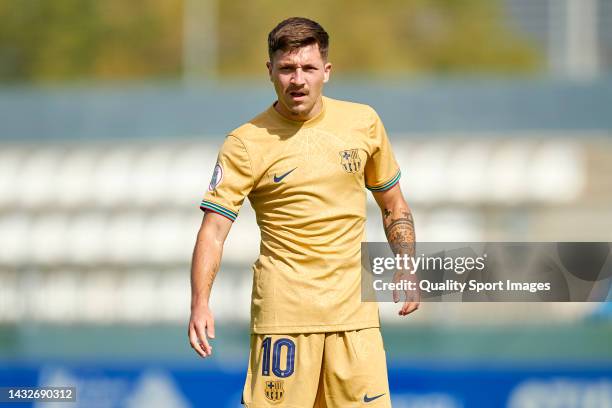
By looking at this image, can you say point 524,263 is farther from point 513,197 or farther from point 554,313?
point 513,197

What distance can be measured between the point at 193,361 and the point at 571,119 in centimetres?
813

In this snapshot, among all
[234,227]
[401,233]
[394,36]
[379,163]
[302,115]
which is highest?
[394,36]

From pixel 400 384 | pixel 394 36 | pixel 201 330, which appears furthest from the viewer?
pixel 394 36

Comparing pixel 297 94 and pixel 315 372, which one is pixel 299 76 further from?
pixel 315 372

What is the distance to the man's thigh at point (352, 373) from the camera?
453cm

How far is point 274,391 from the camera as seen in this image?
455 cm

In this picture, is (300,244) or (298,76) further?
(300,244)

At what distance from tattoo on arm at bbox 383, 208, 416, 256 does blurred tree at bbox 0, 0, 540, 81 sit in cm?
2463

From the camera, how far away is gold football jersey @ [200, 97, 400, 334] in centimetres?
453

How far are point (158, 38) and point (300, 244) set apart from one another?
2851 cm

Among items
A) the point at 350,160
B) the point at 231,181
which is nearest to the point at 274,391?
the point at 231,181

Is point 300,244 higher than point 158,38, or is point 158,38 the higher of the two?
point 158,38

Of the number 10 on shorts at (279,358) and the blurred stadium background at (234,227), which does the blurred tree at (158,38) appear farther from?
the number 10 on shorts at (279,358)

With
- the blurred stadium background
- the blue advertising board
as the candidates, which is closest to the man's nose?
the blurred stadium background
